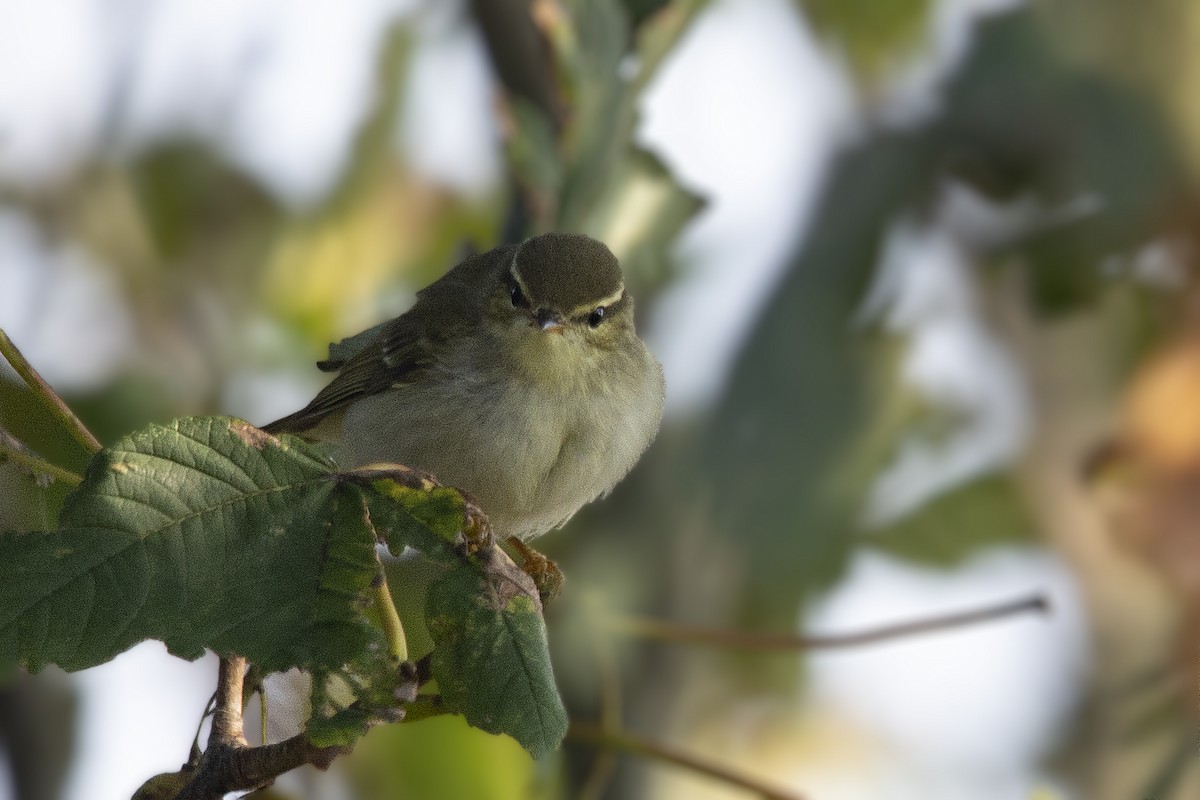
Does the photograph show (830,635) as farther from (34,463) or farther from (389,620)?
(34,463)

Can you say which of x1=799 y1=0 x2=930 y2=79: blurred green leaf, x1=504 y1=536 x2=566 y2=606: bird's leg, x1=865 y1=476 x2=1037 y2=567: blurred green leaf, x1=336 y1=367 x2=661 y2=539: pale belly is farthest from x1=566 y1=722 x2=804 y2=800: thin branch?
x1=799 y1=0 x2=930 y2=79: blurred green leaf

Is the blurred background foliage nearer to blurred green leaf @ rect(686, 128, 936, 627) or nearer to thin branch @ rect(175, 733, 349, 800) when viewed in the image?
blurred green leaf @ rect(686, 128, 936, 627)

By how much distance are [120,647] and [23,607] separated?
11cm

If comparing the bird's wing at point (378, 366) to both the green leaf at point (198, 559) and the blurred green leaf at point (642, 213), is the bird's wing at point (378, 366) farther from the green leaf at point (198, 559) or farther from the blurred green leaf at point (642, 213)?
the green leaf at point (198, 559)

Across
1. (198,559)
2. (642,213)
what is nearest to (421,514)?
(198,559)

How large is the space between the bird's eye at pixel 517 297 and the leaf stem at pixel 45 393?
1.56 meters

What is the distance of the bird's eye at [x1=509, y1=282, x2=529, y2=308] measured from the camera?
3065 millimetres

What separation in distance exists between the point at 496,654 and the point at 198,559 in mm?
346

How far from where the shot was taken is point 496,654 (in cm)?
157

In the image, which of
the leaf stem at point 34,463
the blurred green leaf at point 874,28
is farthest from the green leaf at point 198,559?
the blurred green leaf at point 874,28

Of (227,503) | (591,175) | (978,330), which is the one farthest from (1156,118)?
(227,503)

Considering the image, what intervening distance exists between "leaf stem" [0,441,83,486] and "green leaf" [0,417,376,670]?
11 centimetres

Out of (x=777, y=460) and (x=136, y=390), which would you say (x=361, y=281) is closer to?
(x=136, y=390)

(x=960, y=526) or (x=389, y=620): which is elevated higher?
(x=960, y=526)
